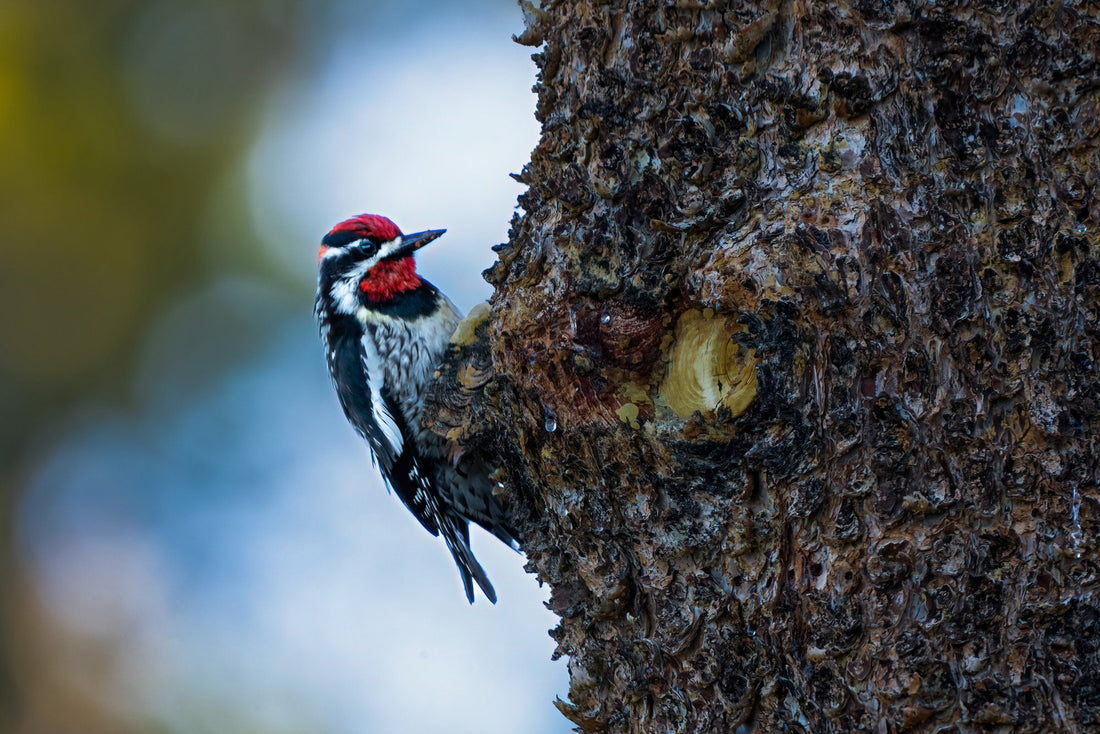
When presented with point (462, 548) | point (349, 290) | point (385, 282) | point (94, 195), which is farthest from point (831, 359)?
point (94, 195)

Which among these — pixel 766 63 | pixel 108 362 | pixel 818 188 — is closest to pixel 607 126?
pixel 766 63

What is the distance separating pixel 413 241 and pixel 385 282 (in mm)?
201

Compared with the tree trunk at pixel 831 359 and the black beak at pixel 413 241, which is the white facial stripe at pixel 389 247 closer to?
the black beak at pixel 413 241

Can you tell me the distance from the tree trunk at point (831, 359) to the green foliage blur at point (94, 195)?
13.8ft

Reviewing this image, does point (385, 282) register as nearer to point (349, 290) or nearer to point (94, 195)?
point (349, 290)

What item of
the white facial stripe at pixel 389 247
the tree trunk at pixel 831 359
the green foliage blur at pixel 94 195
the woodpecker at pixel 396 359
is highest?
the green foliage blur at pixel 94 195

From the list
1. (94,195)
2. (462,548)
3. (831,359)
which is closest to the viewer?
(831,359)

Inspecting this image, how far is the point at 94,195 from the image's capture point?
5.30 m

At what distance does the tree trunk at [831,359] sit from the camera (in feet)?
4.75

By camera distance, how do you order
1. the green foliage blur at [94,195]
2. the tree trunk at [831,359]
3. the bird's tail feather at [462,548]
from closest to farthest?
the tree trunk at [831,359] < the bird's tail feather at [462,548] < the green foliage blur at [94,195]

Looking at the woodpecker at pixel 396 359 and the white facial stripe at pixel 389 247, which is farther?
the white facial stripe at pixel 389 247

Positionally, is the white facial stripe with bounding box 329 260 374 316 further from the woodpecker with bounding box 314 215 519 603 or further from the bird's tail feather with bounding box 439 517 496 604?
the bird's tail feather with bounding box 439 517 496 604

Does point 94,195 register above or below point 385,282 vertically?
above

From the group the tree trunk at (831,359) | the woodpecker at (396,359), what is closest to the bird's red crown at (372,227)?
the woodpecker at (396,359)
